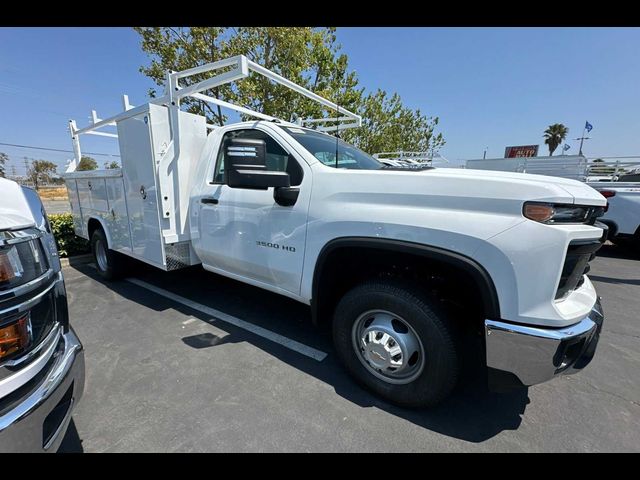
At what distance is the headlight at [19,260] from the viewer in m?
Answer: 1.20

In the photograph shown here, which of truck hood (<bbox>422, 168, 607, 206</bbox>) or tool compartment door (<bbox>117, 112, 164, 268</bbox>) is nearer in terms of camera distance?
truck hood (<bbox>422, 168, 607, 206</bbox>)

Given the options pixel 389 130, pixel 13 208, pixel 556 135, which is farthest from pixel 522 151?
pixel 13 208

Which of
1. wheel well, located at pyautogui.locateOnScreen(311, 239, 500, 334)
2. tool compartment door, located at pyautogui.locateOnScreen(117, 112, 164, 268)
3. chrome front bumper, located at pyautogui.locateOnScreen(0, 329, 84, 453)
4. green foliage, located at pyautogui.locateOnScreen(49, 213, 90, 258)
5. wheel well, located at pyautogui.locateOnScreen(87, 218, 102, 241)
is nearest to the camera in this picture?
chrome front bumper, located at pyautogui.locateOnScreen(0, 329, 84, 453)

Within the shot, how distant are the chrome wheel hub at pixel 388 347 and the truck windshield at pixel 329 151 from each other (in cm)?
137

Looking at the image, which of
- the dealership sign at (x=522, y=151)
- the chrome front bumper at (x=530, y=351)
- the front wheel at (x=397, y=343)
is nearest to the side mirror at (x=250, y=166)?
the front wheel at (x=397, y=343)

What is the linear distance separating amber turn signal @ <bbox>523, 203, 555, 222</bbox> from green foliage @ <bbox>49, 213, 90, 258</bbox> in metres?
7.72

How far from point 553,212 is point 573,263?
1.31ft

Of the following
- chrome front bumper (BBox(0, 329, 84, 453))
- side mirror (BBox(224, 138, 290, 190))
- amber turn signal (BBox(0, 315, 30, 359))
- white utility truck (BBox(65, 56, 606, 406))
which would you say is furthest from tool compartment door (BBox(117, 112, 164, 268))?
amber turn signal (BBox(0, 315, 30, 359))

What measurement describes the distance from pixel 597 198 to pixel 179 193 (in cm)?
374

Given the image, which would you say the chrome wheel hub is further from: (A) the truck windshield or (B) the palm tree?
(B) the palm tree

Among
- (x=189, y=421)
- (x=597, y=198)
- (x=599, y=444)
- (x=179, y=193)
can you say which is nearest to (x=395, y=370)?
(x=599, y=444)

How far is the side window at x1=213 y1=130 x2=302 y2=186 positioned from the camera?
8.64 ft

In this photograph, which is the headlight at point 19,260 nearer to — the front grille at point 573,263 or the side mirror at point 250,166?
the side mirror at point 250,166
